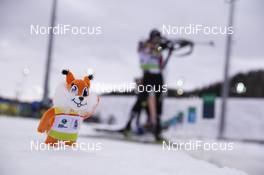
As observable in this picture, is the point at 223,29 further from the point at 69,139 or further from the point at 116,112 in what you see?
the point at 116,112

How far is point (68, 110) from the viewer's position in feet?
10.0

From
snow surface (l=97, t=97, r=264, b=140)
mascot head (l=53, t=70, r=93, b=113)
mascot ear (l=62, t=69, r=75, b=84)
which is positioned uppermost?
mascot ear (l=62, t=69, r=75, b=84)

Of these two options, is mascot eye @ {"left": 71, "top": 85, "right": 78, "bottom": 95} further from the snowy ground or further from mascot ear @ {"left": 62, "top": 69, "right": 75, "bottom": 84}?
the snowy ground

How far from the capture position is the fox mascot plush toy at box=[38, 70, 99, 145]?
3.00 metres

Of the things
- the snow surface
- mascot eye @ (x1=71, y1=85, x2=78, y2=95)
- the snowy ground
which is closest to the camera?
the snowy ground

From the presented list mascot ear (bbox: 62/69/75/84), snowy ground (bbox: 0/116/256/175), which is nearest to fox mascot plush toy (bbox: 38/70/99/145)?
mascot ear (bbox: 62/69/75/84)

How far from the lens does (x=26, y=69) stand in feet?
17.5

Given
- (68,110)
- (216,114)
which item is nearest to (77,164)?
(68,110)

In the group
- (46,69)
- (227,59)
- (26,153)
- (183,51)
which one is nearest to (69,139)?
(26,153)

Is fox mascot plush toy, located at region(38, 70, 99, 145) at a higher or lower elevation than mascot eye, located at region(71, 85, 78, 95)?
lower

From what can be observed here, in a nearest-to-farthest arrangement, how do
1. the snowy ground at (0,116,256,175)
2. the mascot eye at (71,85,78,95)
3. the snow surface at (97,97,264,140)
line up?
1. the snowy ground at (0,116,256,175)
2. the mascot eye at (71,85,78,95)
3. the snow surface at (97,97,264,140)

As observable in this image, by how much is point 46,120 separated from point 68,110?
7.0 inches

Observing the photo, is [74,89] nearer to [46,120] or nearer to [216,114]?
[46,120]

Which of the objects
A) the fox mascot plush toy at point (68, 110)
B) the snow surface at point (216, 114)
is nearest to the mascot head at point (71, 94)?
the fox mascot plush toy at point (68, 110)
